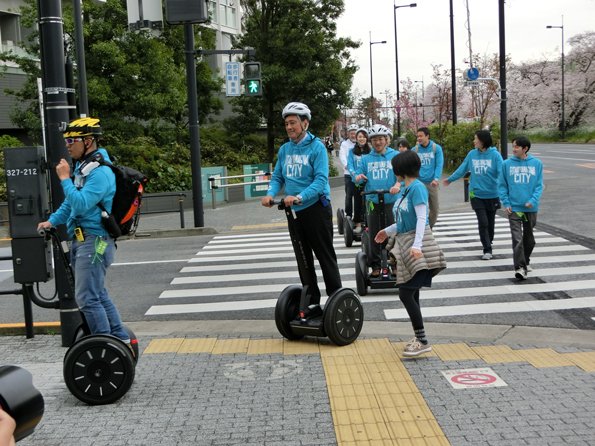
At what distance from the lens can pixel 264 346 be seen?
5.84 m

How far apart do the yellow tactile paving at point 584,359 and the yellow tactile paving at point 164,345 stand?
3364 mm

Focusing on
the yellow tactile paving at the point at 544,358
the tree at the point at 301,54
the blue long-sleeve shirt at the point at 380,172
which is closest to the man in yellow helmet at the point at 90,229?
the yellow tactile paving at the point at 544,358

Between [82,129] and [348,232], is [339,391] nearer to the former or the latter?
[82,129]

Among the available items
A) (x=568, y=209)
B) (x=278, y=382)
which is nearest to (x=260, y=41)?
(x=568, y=209)

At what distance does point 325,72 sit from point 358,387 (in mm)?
22564

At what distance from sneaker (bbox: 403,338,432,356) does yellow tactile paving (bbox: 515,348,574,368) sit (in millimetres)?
785

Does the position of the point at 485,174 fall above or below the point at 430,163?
below

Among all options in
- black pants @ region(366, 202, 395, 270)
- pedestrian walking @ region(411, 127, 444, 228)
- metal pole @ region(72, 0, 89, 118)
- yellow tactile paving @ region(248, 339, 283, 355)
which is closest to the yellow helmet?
yellow tactile paving @ region(248, 339, 283, 355)

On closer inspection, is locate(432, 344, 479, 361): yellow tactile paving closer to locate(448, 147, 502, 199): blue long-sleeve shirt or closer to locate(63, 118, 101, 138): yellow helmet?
locate(63, 118, 101, 138): yellow helmet

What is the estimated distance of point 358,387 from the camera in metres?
4.62

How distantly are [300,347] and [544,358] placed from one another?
2.04 m

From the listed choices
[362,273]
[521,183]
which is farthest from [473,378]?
[521,183]

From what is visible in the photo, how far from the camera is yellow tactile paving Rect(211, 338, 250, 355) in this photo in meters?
5.74

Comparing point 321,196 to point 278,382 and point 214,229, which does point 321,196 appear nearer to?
point 278,382
